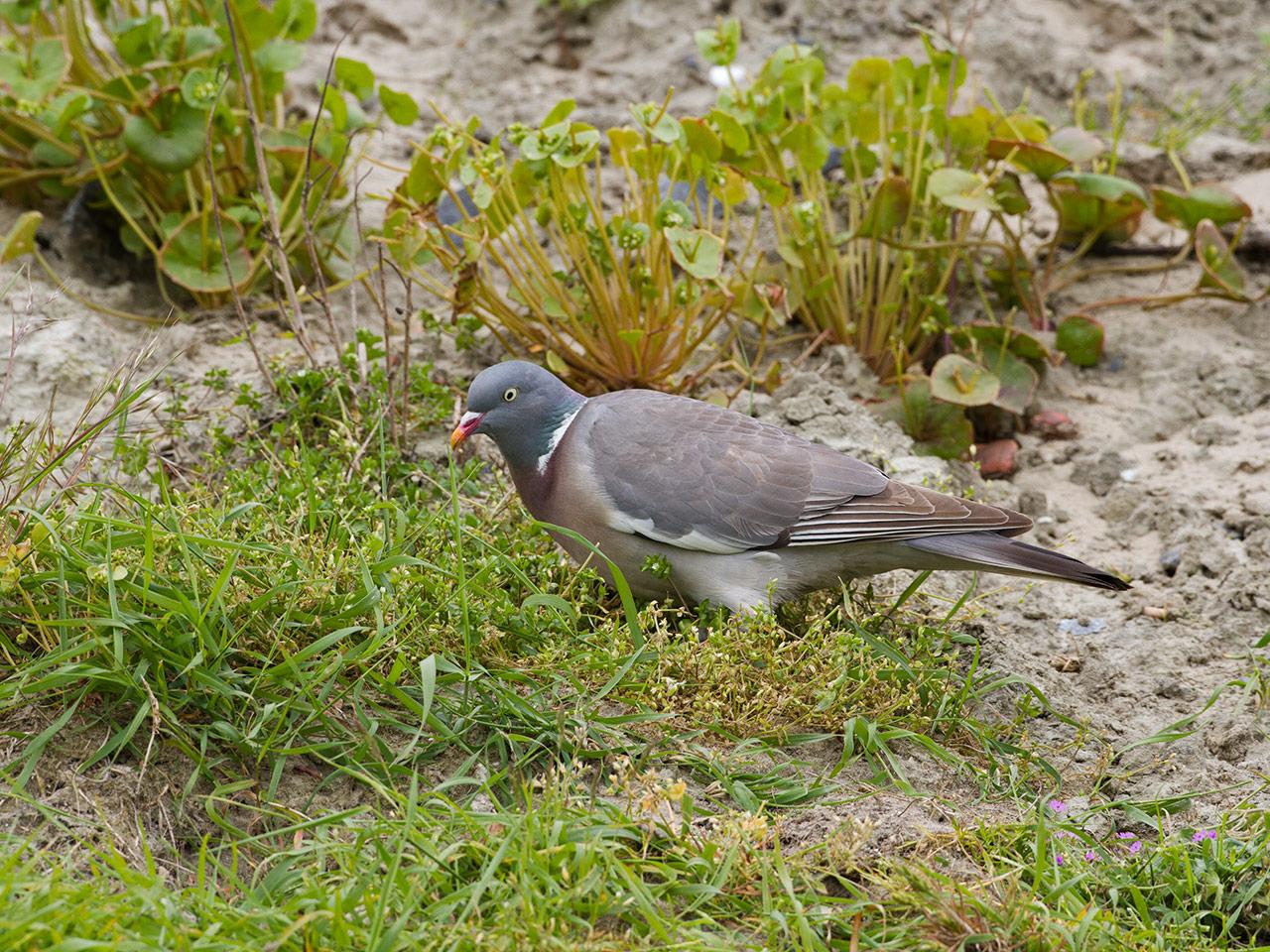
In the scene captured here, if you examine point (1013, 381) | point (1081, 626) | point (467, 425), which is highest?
point (467, 425)

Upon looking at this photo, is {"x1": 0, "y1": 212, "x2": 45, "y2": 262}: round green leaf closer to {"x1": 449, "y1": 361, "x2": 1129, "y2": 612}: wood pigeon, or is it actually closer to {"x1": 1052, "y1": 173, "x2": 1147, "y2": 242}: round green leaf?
{"x1": 449, "y1": 361, "x2": 1129, "y2": 612}: wood pigeon

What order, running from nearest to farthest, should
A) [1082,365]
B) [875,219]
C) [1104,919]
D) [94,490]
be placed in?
[1104,919], [94,490], [875,219], [1082,365]

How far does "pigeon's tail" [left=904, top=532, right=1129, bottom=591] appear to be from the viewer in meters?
3.04

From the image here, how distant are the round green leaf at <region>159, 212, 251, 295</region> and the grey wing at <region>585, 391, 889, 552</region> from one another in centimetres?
173

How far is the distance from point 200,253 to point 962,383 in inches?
99.7

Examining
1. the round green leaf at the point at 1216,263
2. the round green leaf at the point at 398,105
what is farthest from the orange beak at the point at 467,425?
the round green leaf at the point at 1216,263

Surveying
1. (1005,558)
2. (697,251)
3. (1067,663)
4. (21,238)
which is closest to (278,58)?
(21,238)

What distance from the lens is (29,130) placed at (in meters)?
4.62

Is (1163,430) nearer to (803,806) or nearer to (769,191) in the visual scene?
(769,191)

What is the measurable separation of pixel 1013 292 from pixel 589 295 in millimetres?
1690

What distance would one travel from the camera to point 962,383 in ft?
14.0

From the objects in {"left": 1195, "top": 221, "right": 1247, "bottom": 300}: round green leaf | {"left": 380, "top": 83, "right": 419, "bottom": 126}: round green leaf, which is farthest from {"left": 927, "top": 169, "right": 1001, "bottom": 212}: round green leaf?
{"left": 380, "top": 83, "right": 419, "bottom": 126}: round green leaf

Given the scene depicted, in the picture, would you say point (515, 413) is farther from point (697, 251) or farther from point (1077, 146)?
point (1077, 146)

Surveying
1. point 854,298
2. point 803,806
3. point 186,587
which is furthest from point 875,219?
point 186,587
